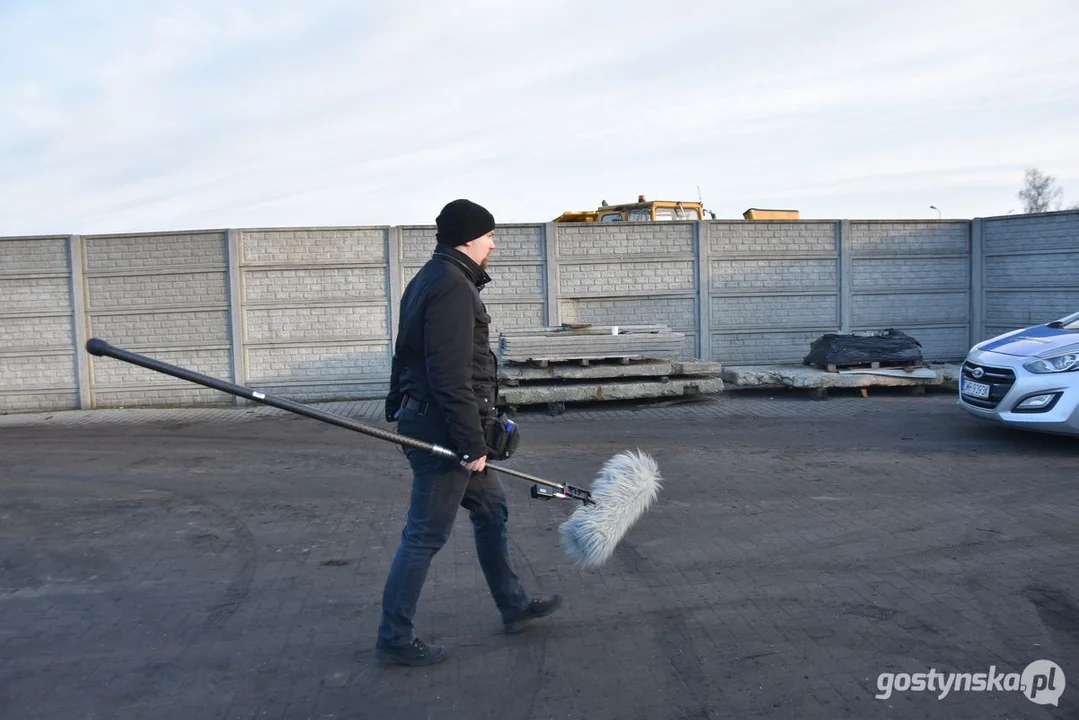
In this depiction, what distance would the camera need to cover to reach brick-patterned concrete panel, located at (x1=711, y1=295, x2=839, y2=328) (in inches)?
601

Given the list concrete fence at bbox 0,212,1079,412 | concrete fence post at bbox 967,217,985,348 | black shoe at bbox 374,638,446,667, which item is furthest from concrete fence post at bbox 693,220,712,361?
black shoe at bbox 374,638,446,667

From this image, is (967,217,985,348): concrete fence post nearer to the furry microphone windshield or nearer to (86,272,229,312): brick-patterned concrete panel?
(86,272,229,312): brick-patterned concrete panel

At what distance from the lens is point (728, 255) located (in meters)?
15.2

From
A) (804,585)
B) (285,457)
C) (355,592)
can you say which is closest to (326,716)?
(355,592)

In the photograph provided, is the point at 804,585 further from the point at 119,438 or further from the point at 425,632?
the point at 119,438

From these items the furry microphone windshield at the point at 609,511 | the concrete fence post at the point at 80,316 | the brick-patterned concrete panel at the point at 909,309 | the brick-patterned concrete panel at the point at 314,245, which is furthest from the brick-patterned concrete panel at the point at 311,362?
the furry microphone windshield at the point at 609,511

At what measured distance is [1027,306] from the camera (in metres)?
15.4

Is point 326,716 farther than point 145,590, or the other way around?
point 145,590

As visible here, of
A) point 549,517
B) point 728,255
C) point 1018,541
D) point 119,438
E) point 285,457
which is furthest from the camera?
point 728,255

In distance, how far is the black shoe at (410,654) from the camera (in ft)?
13.7

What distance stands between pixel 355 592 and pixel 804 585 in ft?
8.45

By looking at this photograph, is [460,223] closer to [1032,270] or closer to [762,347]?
[762,347]

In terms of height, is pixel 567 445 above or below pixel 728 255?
below

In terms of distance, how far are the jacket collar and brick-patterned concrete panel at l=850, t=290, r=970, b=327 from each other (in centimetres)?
1257
